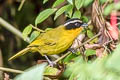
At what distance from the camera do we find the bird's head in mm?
2814

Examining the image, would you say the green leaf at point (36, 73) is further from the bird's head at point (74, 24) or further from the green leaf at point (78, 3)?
the bird's head at point (74, 24)

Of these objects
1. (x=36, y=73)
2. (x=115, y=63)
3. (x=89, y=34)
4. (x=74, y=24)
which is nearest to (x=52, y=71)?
(x=89, y=34)

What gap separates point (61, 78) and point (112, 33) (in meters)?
0.47

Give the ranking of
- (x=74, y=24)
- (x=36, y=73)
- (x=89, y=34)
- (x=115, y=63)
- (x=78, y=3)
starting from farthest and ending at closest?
(x=74, y=24), (x=89, y=34), (x=78, y=3), (x=36, y=73), (x=115, y=63)

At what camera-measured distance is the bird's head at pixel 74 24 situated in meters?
2.81

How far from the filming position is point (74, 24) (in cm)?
312

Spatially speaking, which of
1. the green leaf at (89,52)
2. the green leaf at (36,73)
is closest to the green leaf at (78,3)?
the green leaf at (89,52)

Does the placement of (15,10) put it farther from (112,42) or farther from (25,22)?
(112,42)

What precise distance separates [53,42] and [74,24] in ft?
0.92

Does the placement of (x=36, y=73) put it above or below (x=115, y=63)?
above

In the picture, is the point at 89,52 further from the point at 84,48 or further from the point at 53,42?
the point at 53,42

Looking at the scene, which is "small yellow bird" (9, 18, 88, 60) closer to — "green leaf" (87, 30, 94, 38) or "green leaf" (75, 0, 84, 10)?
"green leaf" (87, 30, 94, 38)

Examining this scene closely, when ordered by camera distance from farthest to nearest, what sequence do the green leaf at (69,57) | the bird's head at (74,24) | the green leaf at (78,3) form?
the bird's head at (74,24)
the green leaf at (69,57)
the green leaf at (78,3)

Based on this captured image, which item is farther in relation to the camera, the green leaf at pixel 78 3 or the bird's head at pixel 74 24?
the bird's head at pixel 74 24
